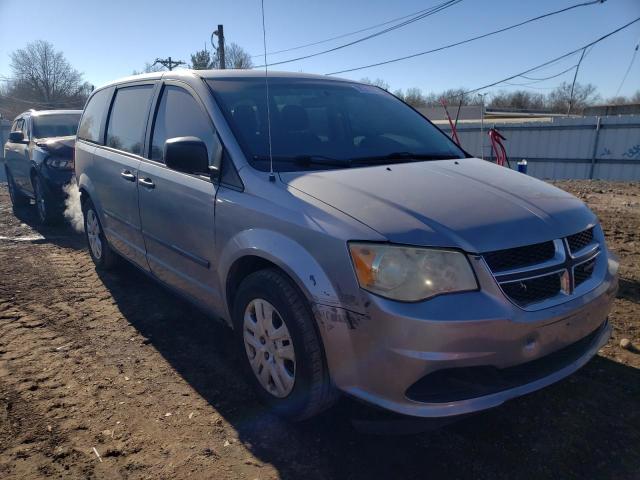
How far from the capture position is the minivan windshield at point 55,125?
8.38 meters

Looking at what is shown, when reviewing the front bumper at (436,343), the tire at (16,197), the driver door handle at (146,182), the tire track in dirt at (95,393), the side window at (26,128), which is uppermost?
the side window at (26,128)

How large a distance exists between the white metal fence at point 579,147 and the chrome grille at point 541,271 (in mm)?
13216

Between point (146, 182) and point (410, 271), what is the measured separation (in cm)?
238

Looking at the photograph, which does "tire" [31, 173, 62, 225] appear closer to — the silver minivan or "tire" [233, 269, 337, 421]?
the silver minivan

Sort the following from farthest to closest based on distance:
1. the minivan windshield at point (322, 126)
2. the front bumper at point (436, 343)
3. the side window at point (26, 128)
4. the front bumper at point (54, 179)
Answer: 1. the side window at point (26, 128)
2. the front bumper at point (54, 179)
3. the minivan windshield at point (322, 126)
4. the front bumper at point (436, 343)

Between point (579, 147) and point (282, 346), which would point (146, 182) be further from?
point (579, 147)

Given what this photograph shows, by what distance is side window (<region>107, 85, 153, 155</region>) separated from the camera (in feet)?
12.8

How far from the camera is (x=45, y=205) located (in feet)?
24.0

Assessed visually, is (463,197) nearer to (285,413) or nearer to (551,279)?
(551,279)

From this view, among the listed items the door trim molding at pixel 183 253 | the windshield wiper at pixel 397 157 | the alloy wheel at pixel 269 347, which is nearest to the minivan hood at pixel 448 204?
the windshield wiper at pixel 397 157

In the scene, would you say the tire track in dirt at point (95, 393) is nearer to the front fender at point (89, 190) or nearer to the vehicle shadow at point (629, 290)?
the front fender at point (89, 190)

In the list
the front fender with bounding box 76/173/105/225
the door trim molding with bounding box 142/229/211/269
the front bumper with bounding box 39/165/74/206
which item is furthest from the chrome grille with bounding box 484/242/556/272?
the front bumper with bounding box 39/165/74/206

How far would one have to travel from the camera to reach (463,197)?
7.98ft

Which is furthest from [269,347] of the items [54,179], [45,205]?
[45,205]
